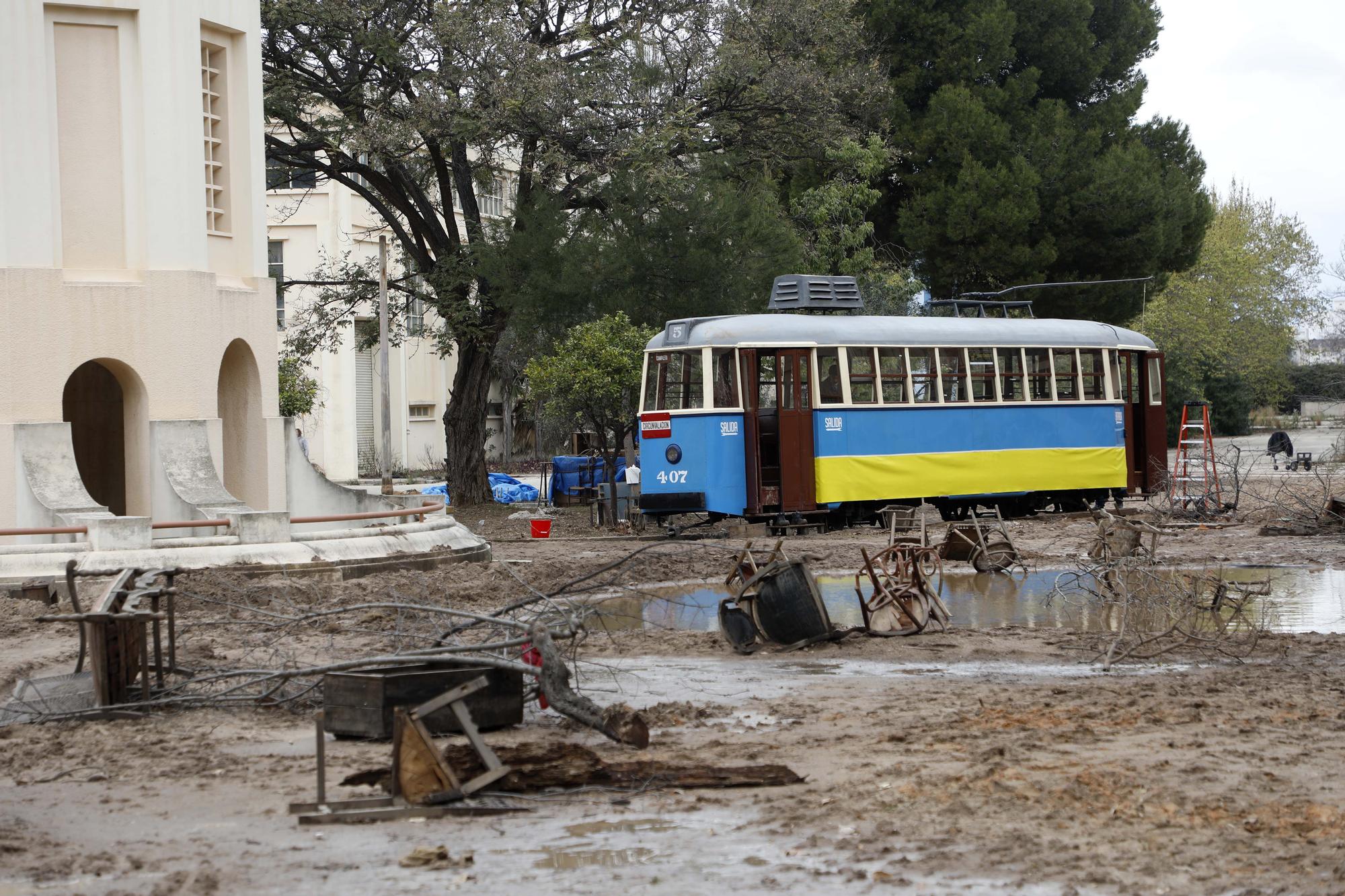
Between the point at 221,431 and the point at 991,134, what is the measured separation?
82.0 ft

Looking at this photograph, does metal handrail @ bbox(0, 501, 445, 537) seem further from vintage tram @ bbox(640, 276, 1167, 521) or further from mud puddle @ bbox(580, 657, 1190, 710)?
mud puddle @ bbox(580, 657, 1190, 710)

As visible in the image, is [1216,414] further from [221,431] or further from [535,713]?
[535,713]

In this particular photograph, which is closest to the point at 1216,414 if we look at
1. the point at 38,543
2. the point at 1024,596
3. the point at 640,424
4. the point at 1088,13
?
the point at 1088,13

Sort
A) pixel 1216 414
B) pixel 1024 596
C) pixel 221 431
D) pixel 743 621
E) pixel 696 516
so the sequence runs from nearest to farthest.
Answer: pixel 743 621, pixel 1024 596, pixel 221 431, pixel 696 516, pixel 1216 414

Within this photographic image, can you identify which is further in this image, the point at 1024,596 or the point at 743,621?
the point at 1024,596

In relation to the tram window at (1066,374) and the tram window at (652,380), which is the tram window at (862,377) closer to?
the tram window at (652,380)

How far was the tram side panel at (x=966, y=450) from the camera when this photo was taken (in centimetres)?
2392

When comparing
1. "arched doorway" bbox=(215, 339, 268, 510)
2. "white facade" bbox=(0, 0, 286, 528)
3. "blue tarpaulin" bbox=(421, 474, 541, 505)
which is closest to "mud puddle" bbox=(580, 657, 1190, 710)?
"white facade" bbox=(0, 0, 286, 528)

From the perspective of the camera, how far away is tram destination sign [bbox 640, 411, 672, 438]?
23.6 metres

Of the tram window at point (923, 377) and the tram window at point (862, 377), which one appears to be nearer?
the tram window at point (862, 377)

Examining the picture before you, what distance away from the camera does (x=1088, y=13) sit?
41344mm

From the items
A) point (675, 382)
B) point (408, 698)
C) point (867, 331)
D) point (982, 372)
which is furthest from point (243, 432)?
point (408, 698)

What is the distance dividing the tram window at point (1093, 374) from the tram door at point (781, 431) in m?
6.84

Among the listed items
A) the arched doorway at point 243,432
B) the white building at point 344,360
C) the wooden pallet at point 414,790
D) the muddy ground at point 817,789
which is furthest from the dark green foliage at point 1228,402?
the wooden pallet at point 414,790
